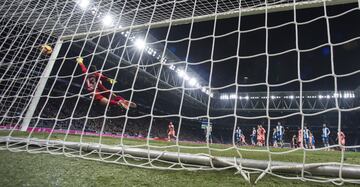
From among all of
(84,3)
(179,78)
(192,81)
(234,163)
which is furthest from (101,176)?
(192,81)

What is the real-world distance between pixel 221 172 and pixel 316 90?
2059cm

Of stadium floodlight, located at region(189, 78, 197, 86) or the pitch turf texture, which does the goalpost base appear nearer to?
the pitch turf texture

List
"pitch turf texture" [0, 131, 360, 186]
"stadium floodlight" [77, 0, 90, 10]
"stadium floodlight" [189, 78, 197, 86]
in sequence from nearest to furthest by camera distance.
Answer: "pitch turf texture" [0, 131, 360, 186] < "stadium floodlight" [77, 0, 90, 10] < "stadium floodlight" [189, 78, 197, 86]

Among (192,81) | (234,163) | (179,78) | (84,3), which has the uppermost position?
(192,81)

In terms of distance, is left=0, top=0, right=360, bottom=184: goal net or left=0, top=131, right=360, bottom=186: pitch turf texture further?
left=0, top=0, right=360, bottom=184: goal net

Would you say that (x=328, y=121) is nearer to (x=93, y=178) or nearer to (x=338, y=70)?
(x=338, y=70)

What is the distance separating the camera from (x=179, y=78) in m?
15.7

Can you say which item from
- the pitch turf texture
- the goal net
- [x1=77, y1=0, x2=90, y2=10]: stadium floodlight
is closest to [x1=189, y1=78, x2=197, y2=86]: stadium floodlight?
the goal net

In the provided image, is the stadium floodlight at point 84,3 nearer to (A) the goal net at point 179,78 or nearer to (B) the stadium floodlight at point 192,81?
(A) the goal net at point 179,78

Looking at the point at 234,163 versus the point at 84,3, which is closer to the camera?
the point at 234,163

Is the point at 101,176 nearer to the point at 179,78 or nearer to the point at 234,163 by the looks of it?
the point at 234,163

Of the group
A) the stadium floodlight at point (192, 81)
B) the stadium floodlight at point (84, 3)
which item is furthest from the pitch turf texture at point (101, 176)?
the stadium floodlight at point (192, 81)

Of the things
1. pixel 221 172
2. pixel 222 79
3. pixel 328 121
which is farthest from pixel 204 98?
pixel 221 172

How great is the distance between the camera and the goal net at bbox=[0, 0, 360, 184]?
5.92 feet
